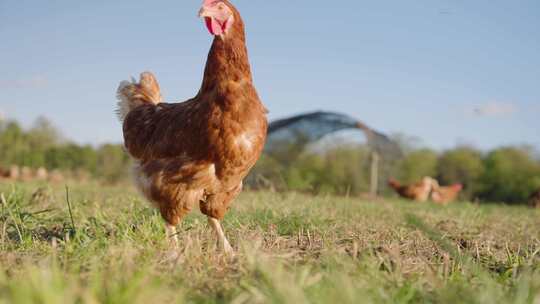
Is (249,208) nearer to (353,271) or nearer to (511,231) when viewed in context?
(511,231)

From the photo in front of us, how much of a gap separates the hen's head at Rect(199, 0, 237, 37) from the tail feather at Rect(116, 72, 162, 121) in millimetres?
1943

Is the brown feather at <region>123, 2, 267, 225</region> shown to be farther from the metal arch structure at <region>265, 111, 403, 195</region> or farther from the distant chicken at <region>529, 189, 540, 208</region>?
the distant chicken at <region>529, 189, 540, 208</region>

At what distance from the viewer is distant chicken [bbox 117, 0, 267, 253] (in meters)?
3.00

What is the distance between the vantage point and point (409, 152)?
83.4ft

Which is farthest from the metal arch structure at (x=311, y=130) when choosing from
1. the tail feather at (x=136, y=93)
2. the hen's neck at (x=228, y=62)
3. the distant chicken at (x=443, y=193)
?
the hen's neck at (x=228, y=62)

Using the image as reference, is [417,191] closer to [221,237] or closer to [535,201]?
[535,201]

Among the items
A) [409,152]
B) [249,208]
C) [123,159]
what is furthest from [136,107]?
[409,152]

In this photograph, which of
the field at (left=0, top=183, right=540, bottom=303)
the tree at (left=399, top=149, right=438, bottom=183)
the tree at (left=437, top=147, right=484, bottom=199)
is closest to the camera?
the field at (left=0, top=183, right=540, bottom=303)

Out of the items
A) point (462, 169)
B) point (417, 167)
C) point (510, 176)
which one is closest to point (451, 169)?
point (462, 169)

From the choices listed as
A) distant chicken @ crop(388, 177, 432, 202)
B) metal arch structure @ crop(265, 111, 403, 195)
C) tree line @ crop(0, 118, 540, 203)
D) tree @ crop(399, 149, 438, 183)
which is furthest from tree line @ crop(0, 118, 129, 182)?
tree @ crop(399, 149, 438, 183)

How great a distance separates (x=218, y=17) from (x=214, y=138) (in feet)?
2.84

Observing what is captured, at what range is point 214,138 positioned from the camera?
2.97 m

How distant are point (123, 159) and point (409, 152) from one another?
51.6 ft

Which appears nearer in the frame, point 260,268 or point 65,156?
point 260,268
